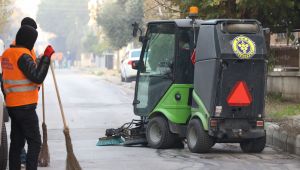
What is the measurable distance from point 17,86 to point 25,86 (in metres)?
0.09

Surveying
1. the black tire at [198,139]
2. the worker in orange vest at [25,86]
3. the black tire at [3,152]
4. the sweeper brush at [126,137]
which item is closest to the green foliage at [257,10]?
the sweeper brush at [126,137]

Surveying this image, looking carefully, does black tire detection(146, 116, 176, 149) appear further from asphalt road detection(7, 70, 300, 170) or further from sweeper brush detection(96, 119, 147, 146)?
sweeper brush detection(96, 119, 147, 146)

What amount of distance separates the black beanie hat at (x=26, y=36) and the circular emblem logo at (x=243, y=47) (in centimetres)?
399

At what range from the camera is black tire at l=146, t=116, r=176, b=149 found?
1297 centimetres

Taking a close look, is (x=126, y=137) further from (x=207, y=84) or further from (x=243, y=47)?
(x=243, y=47)

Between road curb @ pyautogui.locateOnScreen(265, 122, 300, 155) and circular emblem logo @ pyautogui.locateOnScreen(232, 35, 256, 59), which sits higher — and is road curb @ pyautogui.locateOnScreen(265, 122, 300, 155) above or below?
below

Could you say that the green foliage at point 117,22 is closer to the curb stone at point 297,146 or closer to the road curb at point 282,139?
the road curb at point 282,139

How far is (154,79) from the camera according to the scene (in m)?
13.5

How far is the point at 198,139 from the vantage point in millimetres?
12234

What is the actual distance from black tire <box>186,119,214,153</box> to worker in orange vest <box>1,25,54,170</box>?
386 centimetres

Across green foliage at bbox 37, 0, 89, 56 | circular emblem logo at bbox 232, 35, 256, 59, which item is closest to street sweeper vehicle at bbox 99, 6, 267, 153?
circular emblem logo at bbox 232, 35, 256, 59

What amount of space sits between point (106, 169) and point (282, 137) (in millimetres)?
3854

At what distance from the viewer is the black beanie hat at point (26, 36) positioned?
29.5ft

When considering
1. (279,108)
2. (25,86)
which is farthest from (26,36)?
(279,108)
